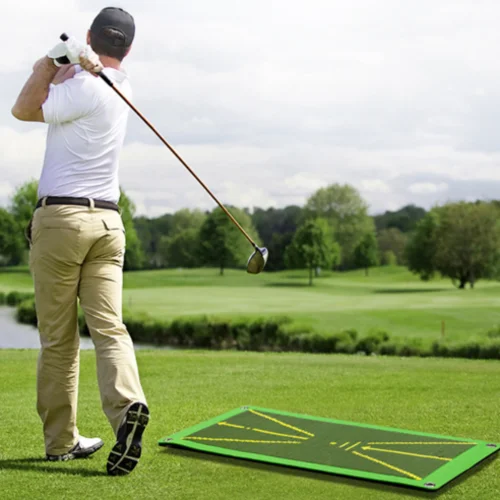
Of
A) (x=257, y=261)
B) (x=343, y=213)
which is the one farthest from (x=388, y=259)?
(x=257, y=261)

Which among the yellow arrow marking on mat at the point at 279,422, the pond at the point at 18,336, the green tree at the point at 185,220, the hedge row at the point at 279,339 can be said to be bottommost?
the pond at the point at 18,336

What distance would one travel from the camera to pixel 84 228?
4152 millimetres

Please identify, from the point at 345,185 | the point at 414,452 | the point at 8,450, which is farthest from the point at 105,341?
the point at 345,185

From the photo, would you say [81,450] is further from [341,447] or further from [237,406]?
[237,406]

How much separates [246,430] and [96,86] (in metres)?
2.16

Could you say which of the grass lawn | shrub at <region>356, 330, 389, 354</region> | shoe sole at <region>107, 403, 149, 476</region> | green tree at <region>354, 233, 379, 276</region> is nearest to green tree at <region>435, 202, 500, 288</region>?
the grass lawn

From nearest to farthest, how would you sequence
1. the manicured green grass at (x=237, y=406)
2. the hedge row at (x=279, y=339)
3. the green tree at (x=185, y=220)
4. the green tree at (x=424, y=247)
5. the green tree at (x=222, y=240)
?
1. the manicured green grass at (x=237, y=406)
2. the hedge row at (x=279, y=339)
3. the green tree at (x=424, y=247)
4. the green tree at (x=222, y=240)
5. the green tree at (x=185, y=220)

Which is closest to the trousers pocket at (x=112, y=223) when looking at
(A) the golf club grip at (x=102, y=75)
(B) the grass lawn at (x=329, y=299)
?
(A) the golf club grip at (x=102, y=75)

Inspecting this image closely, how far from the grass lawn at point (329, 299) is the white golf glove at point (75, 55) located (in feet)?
73.8

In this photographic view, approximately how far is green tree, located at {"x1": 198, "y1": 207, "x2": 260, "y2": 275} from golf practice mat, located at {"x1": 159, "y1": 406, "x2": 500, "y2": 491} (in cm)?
4979

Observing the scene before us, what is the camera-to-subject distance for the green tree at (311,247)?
5556 cm

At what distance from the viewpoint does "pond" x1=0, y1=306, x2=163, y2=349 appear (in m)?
28.2

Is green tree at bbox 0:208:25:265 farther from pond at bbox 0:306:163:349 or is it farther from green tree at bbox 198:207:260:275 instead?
pond at bbox 0:306:163:349

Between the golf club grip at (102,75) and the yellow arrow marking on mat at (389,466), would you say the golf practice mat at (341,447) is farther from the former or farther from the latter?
the golf club grip at (102,75)
